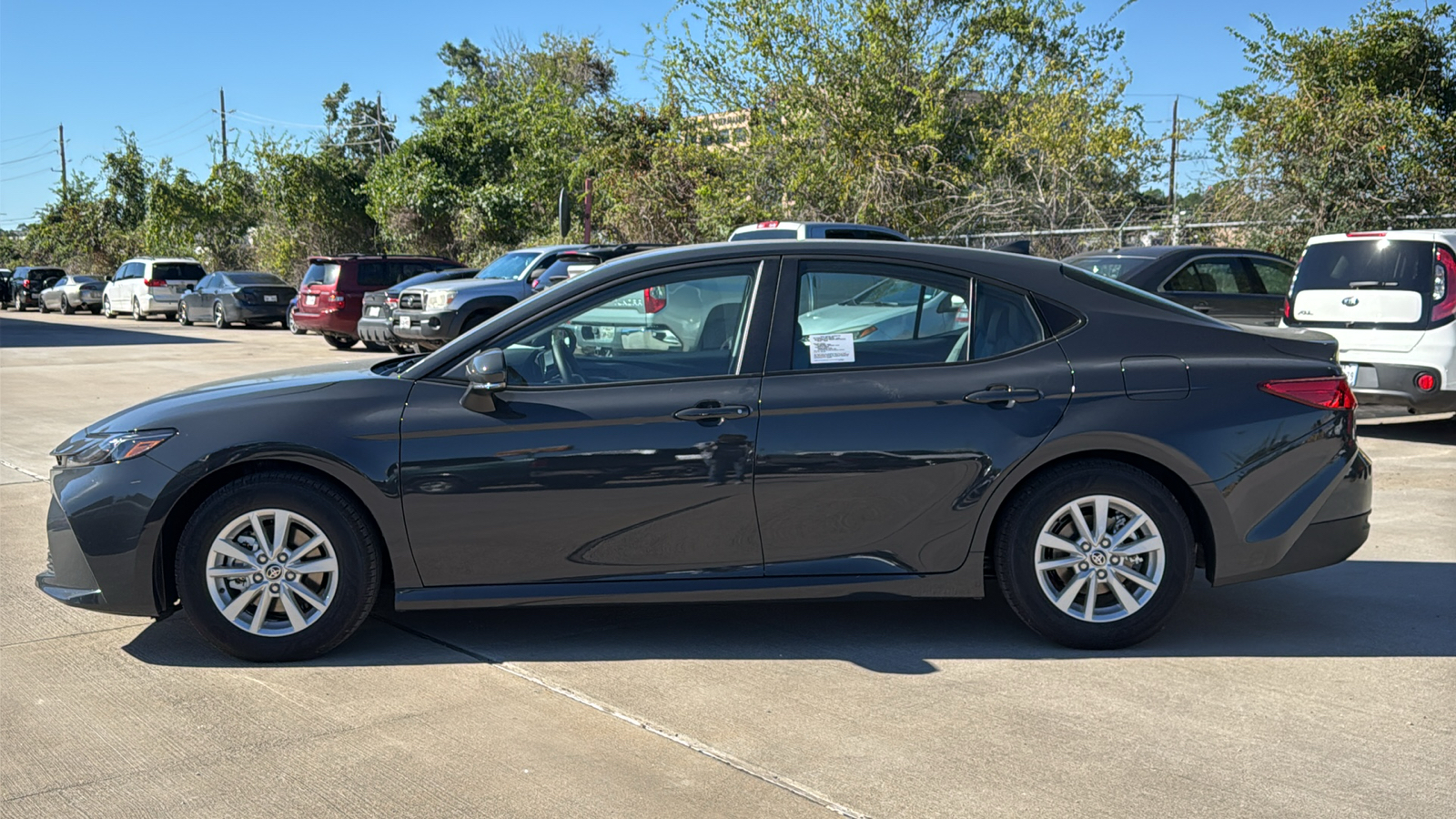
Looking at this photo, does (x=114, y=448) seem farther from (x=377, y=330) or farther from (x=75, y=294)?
(x=75, y=294)

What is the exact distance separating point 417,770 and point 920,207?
1979 centimetres

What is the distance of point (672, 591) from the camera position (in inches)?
181

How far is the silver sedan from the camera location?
42406 millimetres

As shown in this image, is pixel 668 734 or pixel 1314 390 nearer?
pixel 668 734

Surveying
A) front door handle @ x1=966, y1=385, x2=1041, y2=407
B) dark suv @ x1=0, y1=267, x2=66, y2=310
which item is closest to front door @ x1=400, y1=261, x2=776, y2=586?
front door handle @ x1=966, y1=385, x2=1041, y2=407

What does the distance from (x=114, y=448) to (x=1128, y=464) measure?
3833mm

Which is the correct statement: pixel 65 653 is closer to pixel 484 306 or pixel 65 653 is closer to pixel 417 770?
pixel 417 770

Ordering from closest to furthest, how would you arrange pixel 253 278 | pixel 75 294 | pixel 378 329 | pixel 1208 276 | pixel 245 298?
pixel 1208 276
pixel 378 329
pixel 245 298
pixel 253 278
pixel 75 294

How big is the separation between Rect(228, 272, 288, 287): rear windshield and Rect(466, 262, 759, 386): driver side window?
2820cm

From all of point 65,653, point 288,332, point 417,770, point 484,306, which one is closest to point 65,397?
point 484,306

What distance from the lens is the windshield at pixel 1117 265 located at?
11.9m

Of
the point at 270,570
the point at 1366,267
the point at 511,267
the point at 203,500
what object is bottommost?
the point at 270,570

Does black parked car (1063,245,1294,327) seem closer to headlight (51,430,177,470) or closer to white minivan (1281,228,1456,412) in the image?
white minivan (1281,228,1456,412)

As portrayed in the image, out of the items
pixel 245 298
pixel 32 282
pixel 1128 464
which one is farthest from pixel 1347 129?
pixel 32 282
